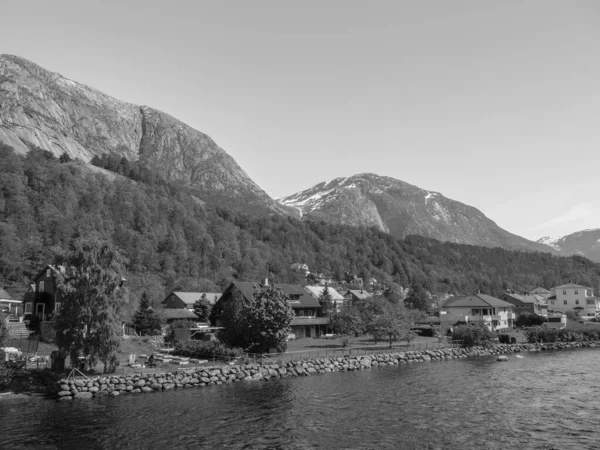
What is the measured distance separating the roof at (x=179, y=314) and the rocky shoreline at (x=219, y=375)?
35.0 metres

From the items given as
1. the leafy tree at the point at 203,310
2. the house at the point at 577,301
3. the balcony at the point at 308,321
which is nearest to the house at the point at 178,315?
the leafy tree at the point at 203,310

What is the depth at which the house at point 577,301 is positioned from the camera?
146 meters

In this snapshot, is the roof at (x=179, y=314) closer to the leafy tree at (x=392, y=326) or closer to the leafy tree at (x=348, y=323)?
the leafy tree at (x=348, y=323)

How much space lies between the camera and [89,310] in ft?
151

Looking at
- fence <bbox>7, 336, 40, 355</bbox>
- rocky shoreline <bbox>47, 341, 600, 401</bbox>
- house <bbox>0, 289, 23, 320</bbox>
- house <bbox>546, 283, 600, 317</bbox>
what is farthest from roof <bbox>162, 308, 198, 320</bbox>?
house <bbox>546, 283, 600, 317</bbox>

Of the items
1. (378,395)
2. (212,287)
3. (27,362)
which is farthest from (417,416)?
(212,287)

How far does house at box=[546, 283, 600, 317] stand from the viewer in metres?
146

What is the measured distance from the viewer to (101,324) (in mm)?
45844

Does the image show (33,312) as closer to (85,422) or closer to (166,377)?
(166,377)

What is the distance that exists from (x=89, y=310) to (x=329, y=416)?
25567 millimetres

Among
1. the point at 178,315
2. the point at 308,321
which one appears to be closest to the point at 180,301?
the point at 178,315

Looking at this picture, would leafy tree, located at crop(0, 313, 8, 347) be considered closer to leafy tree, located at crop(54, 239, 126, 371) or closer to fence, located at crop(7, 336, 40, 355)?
leafy tree, located at crop(54, 239, 126, 371)

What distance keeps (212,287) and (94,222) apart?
5105 centimetres

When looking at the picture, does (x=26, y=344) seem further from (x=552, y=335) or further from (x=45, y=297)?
(x=552, y=335)
